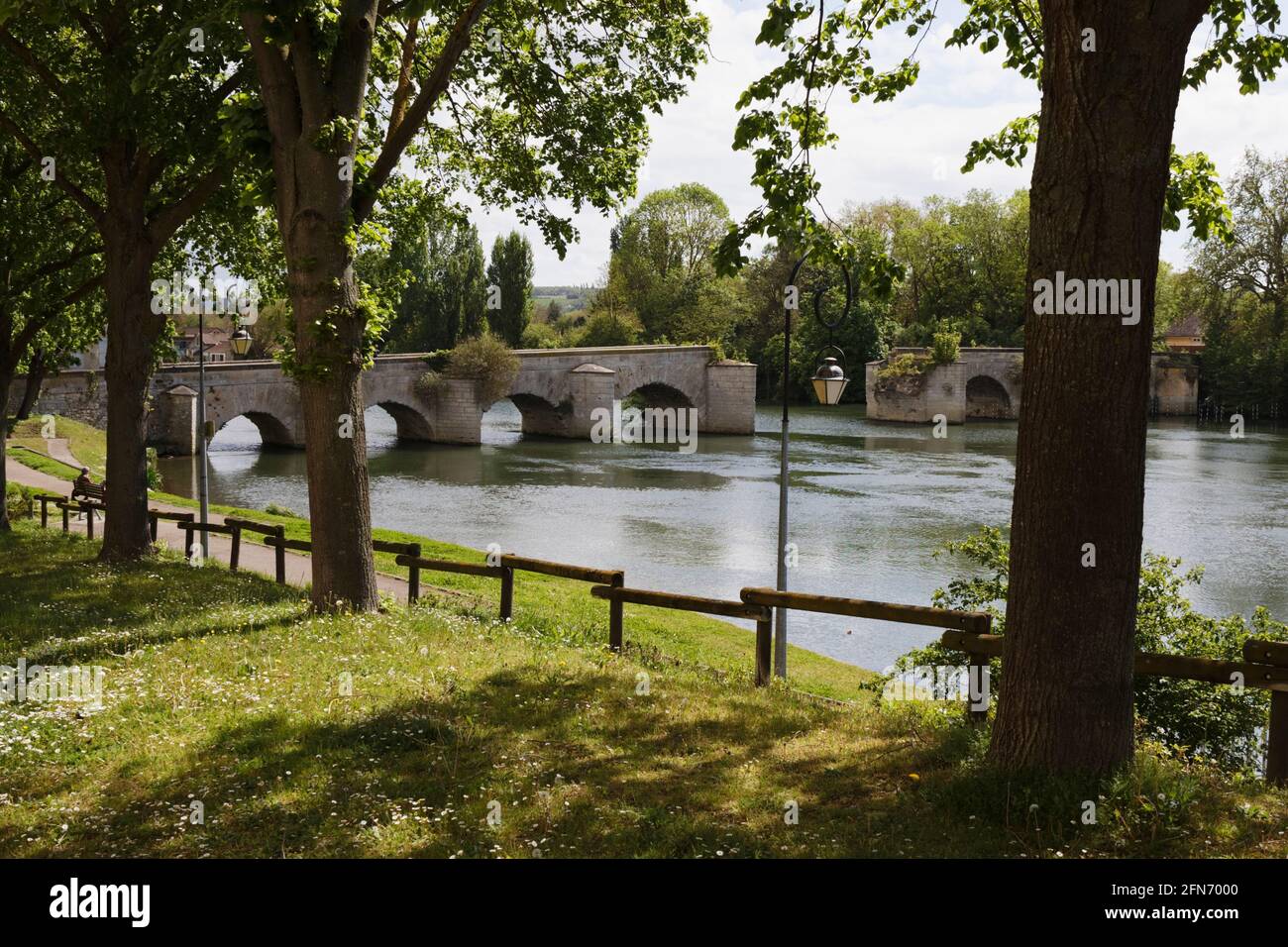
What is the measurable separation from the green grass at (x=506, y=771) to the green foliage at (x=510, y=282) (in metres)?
60.1

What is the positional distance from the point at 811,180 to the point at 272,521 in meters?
18.8

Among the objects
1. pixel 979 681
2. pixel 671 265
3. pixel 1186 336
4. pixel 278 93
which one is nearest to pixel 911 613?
pixel 979 681

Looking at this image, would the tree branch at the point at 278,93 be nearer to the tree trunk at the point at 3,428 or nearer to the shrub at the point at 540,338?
the tree trunk at the point at 3,428

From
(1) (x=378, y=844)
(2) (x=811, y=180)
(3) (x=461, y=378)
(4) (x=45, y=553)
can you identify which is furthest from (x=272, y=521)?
(3) (x=461, y=378)

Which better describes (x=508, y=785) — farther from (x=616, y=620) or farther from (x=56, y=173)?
(x=56, y=173)

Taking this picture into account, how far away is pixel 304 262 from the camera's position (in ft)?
30.6

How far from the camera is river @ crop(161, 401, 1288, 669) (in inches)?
833

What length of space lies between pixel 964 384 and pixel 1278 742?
59.7 meters

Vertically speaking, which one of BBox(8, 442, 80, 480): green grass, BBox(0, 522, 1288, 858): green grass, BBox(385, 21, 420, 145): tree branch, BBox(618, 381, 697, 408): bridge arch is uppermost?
BBox(385, 21, 420, 145): tree branch

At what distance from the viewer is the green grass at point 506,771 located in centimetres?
457

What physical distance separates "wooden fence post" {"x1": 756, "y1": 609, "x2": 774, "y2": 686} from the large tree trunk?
3.36 metres

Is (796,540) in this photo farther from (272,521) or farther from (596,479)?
(596,479)

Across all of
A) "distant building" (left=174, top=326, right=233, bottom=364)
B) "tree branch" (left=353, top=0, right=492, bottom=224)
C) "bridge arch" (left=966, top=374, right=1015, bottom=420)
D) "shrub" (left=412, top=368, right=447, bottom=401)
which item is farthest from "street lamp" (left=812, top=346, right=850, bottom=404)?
"bridge arch" (left=966, top=374, right=1015, bottom=420)

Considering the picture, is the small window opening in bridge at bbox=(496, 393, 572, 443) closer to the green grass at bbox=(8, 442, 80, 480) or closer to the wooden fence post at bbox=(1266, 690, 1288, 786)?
the green grass at bbox=(8, 442, 80, 480)
